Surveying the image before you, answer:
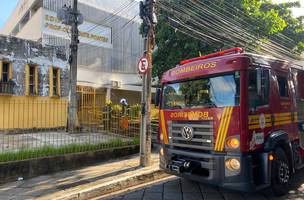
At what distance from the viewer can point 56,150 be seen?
8.10 m

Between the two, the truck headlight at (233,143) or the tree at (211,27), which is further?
the tree at (211,27)

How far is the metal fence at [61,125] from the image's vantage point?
31.3 ft

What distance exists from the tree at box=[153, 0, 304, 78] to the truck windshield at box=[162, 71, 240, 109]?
7.24m

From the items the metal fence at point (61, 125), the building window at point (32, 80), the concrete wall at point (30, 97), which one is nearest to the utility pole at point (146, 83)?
the metal fence at point (61, 125)

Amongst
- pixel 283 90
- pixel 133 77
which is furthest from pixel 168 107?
pixel 133 77

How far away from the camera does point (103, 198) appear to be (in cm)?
603

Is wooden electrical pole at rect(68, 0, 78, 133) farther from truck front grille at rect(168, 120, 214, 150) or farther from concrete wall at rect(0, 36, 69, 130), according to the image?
truck front grille at rect(168, 120, 214, 150)

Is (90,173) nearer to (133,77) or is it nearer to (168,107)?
(168,107)

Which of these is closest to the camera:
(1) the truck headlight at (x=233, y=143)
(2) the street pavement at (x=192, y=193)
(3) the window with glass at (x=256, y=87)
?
(1) the truck headlight at (x=233, y=143)

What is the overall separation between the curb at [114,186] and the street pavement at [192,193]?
1.11 feet

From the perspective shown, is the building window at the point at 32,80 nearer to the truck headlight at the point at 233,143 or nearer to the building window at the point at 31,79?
the building window at the point at 31,79

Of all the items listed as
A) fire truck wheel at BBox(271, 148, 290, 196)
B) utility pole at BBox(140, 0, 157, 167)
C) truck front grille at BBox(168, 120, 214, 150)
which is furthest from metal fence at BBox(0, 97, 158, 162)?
fire truck wheel at BBox(271, 148, 290, 196)

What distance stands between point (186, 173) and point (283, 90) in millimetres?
2744

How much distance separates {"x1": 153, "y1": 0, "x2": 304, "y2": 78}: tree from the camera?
13.8 meters
